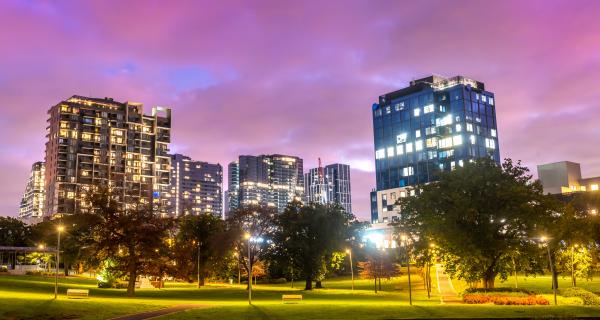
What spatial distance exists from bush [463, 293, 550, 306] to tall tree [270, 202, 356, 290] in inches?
1525

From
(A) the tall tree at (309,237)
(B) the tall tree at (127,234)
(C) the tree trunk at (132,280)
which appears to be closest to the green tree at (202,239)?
(A) the tall tree at (309,237)

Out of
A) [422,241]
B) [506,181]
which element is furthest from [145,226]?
[506,181]

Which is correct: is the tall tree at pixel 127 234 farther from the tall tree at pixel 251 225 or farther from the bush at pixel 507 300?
the bush at pixel 507 300

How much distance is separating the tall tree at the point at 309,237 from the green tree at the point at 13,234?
91.4 metres

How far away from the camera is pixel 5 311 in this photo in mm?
37406

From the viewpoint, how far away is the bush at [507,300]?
50625 millimetres

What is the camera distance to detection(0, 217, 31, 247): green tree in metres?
148

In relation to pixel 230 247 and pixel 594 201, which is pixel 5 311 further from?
pixel 594 201

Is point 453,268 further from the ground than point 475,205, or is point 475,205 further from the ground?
point 475,205

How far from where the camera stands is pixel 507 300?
51.0 meters

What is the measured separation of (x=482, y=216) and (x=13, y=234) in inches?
5331

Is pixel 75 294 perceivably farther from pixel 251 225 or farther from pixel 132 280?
pixel 251 225

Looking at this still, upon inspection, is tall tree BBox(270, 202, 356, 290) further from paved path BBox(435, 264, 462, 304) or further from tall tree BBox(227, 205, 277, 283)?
paved path BBox(435, 264, 462, 304)

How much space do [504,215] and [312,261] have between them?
38.0 meters
